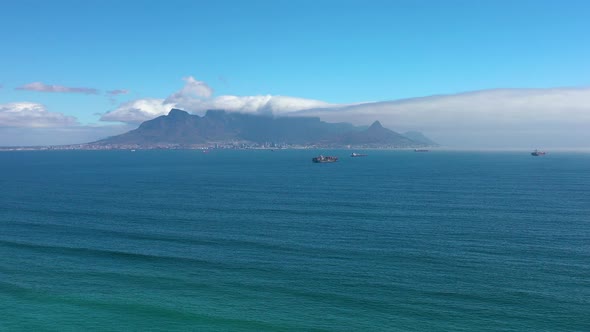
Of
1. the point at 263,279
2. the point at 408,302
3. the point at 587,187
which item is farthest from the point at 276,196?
the point at 587,187

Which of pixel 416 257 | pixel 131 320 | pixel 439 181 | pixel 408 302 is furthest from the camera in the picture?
pixel 439 181

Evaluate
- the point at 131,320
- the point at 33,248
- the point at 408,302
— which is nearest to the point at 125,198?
the point at 33,248

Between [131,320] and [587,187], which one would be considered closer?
[131,320]

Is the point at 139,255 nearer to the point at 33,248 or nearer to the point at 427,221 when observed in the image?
the point at 33,248

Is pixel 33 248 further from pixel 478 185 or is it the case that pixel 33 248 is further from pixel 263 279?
pixel 478 185

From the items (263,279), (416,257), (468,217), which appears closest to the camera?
(263,279)

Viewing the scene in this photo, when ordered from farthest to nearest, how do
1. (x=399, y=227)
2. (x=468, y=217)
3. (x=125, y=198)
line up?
(x=125, y=198) < (x=468, y=217) < (x=399, y=227)
